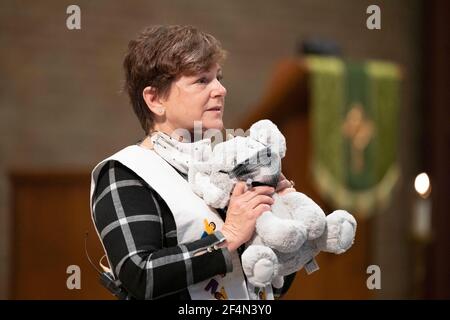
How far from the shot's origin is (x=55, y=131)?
154 inches

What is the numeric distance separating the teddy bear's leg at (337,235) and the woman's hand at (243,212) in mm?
114

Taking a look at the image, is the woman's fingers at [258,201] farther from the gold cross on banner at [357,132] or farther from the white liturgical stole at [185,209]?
the gold cross on banner at [357,132]

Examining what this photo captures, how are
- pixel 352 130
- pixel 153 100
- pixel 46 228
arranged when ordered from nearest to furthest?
1. pixel 153 100
2. pixel 46 228
3. pixel 352 130

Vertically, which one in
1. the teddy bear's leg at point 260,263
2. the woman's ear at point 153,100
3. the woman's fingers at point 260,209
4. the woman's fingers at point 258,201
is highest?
the woman's ear at point 153,100

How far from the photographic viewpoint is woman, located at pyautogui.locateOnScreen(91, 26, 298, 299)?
1.22 metres

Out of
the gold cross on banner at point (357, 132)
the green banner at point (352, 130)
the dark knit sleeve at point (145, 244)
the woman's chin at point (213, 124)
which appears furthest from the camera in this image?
the gold cross on banner at point (357, 132)

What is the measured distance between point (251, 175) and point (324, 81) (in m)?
1.94

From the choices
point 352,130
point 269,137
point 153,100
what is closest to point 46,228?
point 352,130

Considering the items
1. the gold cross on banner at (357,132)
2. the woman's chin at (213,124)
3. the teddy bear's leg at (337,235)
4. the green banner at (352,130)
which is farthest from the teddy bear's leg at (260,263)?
the gold cross on banner at (357,132)

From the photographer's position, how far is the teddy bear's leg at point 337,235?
4.20ft

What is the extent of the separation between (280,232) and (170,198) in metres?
0.20

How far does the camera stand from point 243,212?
Answer: 1.24 metres

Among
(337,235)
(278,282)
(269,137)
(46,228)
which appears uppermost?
(269,137)

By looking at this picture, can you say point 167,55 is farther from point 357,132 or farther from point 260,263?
point 357,132
